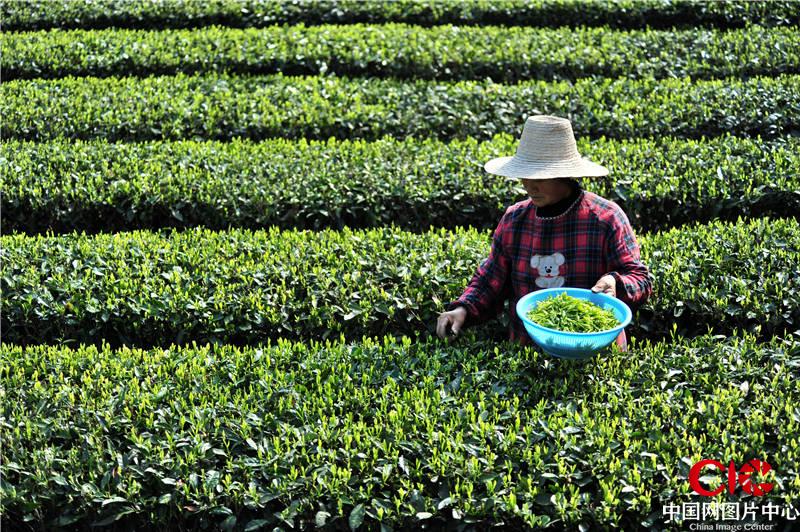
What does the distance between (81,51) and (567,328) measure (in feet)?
29.2

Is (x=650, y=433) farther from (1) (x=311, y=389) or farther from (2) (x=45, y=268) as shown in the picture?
(2) (x=45, y=268)

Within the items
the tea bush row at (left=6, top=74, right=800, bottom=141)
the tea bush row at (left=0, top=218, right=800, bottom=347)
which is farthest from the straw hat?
the tea bush row at (left=6, top=74, right=800, bottom=141)

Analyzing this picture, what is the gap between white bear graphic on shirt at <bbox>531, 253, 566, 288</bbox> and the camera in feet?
15.1

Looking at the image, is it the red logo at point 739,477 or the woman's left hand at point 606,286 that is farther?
the woman's left hand at point 606,286

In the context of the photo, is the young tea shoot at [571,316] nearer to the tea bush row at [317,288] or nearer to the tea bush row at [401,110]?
the tea bush row at [317,288]

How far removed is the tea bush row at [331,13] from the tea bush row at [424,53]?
833 mm

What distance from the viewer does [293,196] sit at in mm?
7059

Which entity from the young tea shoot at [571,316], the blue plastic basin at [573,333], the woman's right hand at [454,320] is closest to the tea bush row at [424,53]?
the woman's right hand at [454,320]

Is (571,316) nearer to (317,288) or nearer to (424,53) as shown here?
(317,288)

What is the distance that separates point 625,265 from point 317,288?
7.06 ft

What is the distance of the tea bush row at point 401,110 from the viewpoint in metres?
8.55

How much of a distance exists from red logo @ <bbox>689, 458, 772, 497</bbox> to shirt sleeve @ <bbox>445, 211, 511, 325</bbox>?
1.57 meters

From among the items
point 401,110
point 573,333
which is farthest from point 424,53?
point 573,333

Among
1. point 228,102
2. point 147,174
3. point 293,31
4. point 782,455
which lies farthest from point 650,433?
point 293,31
